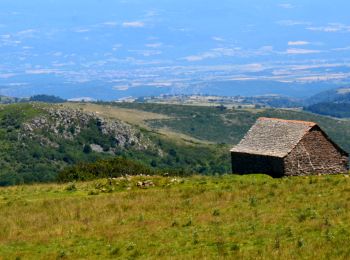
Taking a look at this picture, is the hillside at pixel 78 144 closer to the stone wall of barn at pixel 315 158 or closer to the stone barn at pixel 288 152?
the stone barn at pixel 288 152

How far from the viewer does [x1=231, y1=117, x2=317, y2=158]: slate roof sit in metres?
43.5

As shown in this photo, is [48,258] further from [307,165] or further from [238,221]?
[307,165]

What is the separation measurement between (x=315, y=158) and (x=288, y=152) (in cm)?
228

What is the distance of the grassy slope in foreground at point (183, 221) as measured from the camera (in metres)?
21.3

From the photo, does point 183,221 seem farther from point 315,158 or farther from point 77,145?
point 77,145

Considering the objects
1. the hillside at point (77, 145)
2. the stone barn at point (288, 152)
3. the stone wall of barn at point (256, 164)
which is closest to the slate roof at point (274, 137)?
the stone barn at point (288, 152)

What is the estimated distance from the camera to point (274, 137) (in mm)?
44531

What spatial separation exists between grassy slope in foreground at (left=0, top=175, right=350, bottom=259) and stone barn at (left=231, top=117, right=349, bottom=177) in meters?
7.38

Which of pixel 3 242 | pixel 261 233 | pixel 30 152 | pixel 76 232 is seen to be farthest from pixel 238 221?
pixel 30 152

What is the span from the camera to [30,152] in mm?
113125

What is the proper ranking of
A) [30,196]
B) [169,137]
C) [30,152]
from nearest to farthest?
[30,196], [30,152], [169,137]

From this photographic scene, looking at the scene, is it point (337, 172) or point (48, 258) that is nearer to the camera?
point (48, 258)

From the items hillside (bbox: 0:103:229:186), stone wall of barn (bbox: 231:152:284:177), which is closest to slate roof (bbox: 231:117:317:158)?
stone wall of barn (bbox: 231:152:284:177)

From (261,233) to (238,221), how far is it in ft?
7.96
